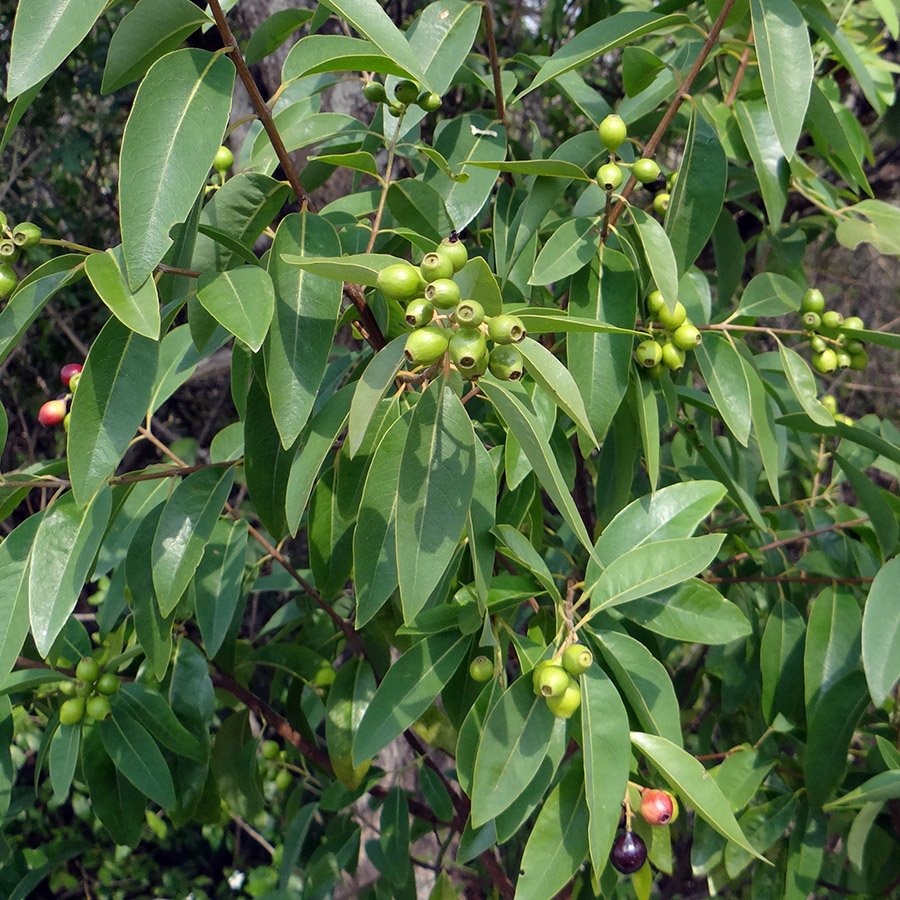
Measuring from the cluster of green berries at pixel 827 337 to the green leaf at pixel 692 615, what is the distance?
397 mm

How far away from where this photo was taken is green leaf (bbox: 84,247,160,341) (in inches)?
30.2

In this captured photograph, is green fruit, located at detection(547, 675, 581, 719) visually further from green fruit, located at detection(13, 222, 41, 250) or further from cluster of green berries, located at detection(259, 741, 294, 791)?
cluster of green berries, located at detection(259, 741, 294, 791)

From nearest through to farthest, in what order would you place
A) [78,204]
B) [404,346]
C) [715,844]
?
1. [404,346]
2. [715,844]
3. [78,204]

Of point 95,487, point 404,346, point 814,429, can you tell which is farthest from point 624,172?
point 95,487

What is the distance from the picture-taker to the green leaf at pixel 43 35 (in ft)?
2.20

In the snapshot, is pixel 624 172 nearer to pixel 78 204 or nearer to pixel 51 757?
pixel 51 757

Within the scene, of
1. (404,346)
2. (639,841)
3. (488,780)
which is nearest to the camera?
(404,346)

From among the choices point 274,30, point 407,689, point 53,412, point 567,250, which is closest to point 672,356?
point 567,250

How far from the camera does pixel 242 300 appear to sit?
0.84 metres

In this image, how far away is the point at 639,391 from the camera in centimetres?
112

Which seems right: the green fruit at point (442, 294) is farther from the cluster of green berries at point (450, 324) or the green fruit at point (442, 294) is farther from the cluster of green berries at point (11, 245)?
the cluster of green berries at point (11, 245)

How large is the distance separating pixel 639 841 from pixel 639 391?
54 cm

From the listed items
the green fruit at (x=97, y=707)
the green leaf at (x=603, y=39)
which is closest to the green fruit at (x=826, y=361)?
the green leaf at (x=603, y=39)

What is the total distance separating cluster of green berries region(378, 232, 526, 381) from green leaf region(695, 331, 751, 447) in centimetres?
48
